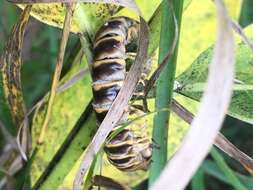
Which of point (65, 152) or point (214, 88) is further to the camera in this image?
point (65, 152)

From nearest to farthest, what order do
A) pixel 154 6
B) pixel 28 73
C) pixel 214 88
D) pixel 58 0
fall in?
1. pixel 214 88
2. pixel 58 0
3. pixel 154 6
4. pixel 28 73

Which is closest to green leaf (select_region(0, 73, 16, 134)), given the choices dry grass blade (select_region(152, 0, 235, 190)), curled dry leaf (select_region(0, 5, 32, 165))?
curled dry leaf (select_region(0, 5, 32, 165))

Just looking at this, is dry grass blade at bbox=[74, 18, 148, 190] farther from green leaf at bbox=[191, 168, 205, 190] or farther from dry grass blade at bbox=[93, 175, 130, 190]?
green leaf at bbox=[191, 168, 205, 190]

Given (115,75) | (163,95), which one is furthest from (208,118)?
(115,75)

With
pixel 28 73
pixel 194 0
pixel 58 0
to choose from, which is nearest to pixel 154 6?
pixel 194 0

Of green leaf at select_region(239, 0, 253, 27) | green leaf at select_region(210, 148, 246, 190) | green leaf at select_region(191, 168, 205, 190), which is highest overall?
green leaf at select_region(239, 0, 253, 27)

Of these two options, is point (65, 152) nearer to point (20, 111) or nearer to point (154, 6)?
point (20, 111)
